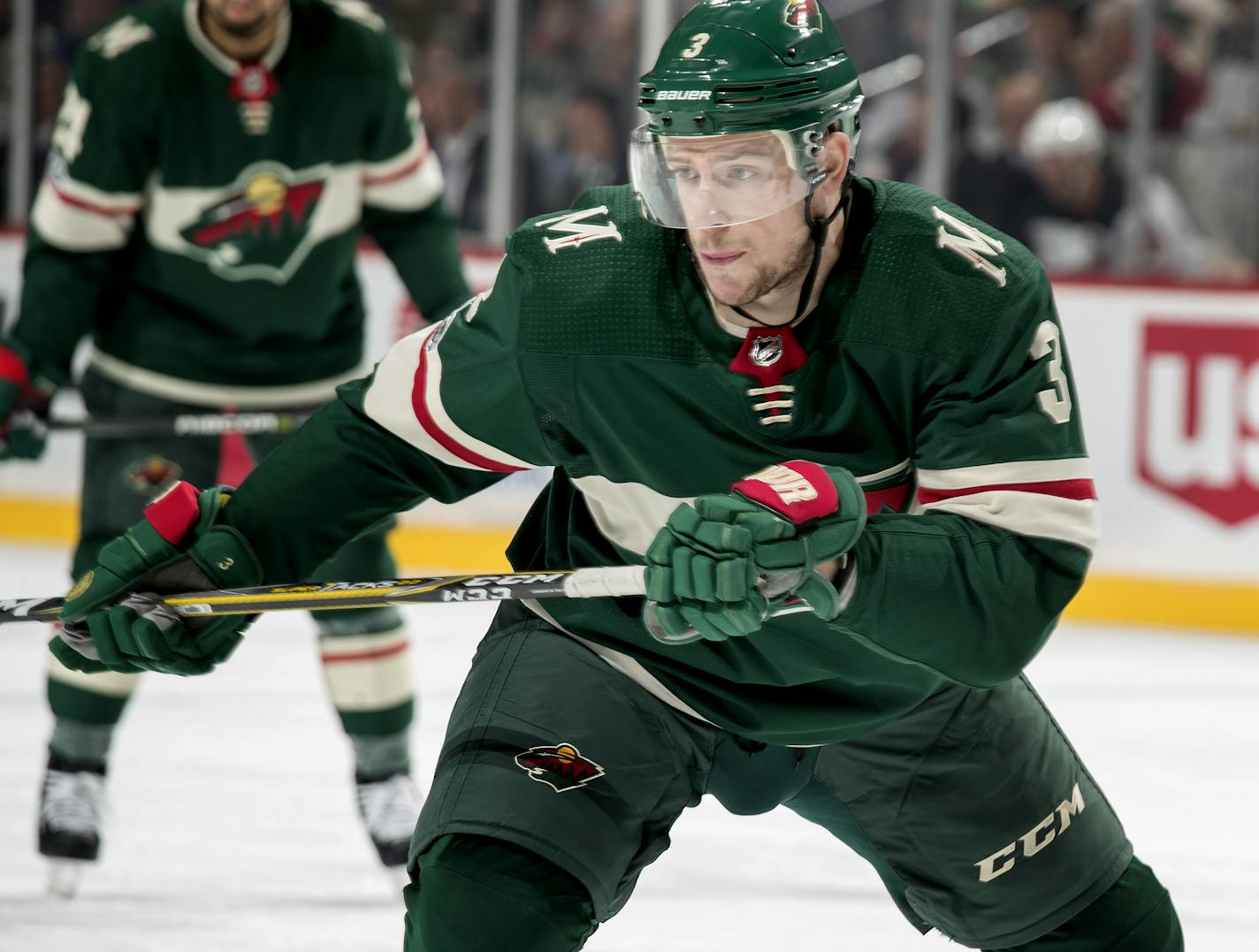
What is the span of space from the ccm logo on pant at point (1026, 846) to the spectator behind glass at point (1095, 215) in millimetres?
4021

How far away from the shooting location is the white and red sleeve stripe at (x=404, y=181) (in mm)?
3164

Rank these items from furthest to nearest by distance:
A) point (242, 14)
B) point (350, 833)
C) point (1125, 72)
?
1. point (1125, 72)
2. point (350, 833)
3. point (242, 14)

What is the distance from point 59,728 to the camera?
2963 mm

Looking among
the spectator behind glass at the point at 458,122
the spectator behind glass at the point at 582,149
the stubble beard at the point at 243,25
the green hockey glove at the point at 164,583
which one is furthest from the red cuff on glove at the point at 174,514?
the spectator behind glass at the point at 458,122

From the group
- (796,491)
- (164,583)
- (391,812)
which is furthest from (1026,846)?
(391,812)

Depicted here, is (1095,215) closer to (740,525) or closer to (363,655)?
(363,655)

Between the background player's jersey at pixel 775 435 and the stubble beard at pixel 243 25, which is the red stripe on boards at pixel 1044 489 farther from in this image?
the stubble beard at pixel 243 25

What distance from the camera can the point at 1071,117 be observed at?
5676 millimetres

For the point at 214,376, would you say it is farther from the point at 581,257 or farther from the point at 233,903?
the point at 581,257

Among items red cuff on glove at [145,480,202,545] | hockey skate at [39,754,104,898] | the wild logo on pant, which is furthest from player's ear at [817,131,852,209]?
hockey skate at [39,754,104,898]

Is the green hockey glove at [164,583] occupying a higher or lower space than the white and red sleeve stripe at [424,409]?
lower

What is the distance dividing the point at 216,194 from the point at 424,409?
4.48 feet

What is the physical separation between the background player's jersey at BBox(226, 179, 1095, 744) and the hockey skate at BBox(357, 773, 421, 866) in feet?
3.54

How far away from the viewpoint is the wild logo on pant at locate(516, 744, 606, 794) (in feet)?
5.65
